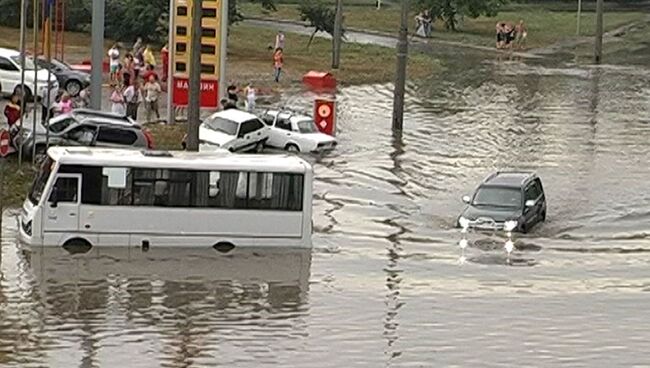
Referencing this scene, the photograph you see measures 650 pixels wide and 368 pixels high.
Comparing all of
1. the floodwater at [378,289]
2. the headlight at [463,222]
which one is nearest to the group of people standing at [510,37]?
the floodwater at [378,289]

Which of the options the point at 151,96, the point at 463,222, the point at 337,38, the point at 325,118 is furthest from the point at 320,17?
the point at 463,222

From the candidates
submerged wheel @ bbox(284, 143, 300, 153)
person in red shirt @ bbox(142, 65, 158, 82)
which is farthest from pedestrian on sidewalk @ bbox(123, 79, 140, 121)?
submerged wheel @ bbox(284, 143, 300, 153)

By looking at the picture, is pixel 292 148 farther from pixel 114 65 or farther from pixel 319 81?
pixel 319 81

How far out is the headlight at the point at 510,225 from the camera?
34.3 metres

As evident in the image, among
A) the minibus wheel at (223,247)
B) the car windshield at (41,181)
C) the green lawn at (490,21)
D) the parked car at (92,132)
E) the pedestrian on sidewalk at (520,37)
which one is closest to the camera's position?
the car windshield at (41,181)

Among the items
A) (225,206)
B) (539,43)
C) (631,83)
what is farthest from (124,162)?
(539,43)

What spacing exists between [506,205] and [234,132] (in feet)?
36.6

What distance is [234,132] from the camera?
1736 inches

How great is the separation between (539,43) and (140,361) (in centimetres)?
7145

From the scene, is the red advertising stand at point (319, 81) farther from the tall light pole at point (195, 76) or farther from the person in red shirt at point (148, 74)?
the tall light pole at point (195, 76)

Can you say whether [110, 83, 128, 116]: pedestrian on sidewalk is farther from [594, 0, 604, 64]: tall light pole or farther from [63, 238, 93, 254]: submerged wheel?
[594, 0, 604, 64]: tall light pole

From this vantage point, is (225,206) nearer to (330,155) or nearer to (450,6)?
(330,155)

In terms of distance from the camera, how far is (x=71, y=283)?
87.7 feet

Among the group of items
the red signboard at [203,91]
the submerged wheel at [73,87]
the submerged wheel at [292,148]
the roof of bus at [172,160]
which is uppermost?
the roof of bus at [172,160]
